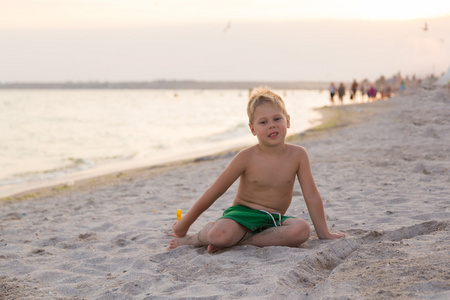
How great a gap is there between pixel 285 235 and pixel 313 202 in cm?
38

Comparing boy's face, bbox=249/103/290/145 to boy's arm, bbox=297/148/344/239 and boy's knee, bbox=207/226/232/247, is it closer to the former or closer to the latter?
boy's arm, bbox=297/148/344/239

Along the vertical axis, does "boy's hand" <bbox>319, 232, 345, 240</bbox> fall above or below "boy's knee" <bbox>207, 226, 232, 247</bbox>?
below

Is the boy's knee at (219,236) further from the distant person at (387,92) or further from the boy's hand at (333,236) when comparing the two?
the distant person at (387,92)

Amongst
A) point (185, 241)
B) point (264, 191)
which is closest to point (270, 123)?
point (264, 191)

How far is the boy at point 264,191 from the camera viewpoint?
3475 millimetres

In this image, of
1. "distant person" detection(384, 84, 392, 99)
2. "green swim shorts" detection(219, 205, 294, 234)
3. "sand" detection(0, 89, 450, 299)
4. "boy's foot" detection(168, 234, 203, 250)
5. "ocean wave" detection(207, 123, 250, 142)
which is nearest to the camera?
"sand" detection(0, 89, 450, 299)

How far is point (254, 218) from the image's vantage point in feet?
11.7

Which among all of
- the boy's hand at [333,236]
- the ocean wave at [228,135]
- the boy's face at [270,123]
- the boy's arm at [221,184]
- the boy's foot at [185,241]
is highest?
the boy's face at [270,123]

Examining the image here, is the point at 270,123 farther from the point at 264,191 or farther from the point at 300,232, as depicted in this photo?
the point at 300,232

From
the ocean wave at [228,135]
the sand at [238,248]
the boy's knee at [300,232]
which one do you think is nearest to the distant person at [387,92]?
the ocean wave at [228,135]

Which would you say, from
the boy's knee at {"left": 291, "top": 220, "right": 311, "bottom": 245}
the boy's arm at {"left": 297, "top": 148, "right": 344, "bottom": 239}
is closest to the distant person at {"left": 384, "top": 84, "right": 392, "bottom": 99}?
the boy's arm at {"left": 297, "top": 148, "right": 344, "bottom": 239}

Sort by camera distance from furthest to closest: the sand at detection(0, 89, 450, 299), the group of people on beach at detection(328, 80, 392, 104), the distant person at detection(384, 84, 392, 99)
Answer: the distant person at detection(384, 84, 392, 99), the group of people on beach at detection(328, 80, 392, 104), the sand at detection(0, 89, 450, 299)

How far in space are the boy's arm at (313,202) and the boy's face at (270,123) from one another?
295 millimetres

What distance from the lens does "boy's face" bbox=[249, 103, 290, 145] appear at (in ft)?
11.4
